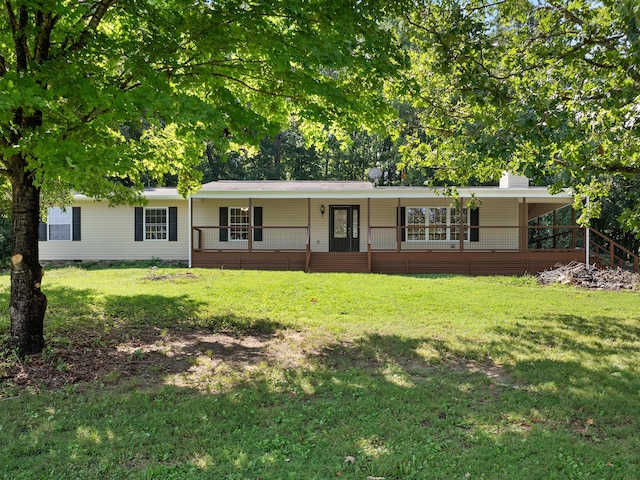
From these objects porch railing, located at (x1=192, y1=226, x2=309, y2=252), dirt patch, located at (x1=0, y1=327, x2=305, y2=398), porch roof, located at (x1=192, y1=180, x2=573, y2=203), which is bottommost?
dirt patch, located at (x1=0, y1=327, x2=305, y2=398)

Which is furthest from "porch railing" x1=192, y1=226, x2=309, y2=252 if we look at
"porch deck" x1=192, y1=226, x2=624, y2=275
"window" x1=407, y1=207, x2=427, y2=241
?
"window" x1=407, y1=207, x2=427, y2=241

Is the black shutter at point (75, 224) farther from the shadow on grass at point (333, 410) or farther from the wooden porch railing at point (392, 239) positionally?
the shadow on grass at point (333, 410)

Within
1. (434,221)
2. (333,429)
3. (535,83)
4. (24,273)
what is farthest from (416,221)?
(333,429)

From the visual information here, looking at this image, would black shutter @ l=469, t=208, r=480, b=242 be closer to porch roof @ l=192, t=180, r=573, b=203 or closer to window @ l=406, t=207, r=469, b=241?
window @ l=406, t=207, r=469, b=241

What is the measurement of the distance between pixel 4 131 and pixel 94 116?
3.01ft

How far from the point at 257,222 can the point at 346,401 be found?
1406 centimetres

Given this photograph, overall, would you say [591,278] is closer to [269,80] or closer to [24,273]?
[269,80]

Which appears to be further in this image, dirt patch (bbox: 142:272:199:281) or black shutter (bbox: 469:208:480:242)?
black shutter (bbox: 469:208:480:242)

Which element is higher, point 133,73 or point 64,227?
point 133,73

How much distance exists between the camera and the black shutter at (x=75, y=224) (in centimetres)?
1789

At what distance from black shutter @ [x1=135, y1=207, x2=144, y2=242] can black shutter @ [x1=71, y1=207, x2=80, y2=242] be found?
2.32 m

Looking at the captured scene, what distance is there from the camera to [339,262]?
630 inches

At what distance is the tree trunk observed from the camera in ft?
17.3

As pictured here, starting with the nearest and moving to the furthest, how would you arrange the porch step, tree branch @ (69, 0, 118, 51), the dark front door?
1. tree branch @ (69, 0, 118, 51)
2. the porch step
3. the dark front door
